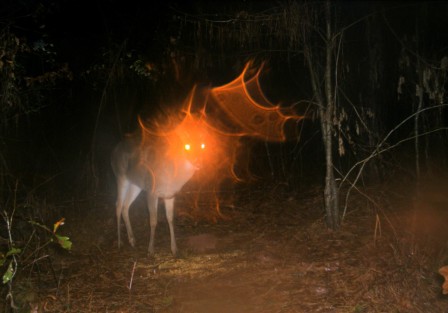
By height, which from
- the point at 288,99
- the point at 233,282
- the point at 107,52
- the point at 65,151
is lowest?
the point at 233,282

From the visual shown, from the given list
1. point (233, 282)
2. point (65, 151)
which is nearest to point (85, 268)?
point (233, 282)

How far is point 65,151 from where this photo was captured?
51.9 feet

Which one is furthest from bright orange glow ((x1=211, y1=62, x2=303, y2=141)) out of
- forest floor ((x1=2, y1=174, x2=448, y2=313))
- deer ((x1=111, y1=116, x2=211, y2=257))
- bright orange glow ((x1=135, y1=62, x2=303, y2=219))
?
deer ((x1=111, y1=116, x2=211, y2=257))

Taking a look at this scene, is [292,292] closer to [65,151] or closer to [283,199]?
[283,199]

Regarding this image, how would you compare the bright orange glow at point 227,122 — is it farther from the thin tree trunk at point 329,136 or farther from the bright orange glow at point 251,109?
the thin tree trunk at point 329,136

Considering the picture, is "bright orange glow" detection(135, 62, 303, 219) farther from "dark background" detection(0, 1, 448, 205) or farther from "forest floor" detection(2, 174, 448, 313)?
"forest floor" detection(2, 174, 448, 313)

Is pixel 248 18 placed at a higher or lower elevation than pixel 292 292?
higher

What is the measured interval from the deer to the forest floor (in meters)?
0.68

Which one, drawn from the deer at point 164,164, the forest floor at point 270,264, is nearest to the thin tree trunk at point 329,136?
the forest floor at point 270,264

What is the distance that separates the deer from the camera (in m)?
8.54

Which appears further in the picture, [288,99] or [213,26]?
[288,99]

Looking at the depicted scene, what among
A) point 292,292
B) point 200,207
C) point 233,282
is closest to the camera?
point 292,292

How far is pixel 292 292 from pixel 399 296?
4.06 ft

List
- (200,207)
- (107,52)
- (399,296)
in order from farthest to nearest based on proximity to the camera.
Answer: (200,207)
(107,52)
(399,296)
